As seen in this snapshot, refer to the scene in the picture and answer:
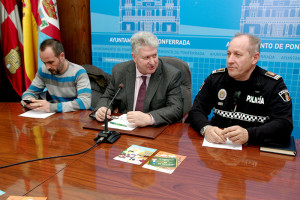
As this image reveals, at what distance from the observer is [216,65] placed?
273cm

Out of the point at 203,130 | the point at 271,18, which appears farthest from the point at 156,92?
the point at 271,18

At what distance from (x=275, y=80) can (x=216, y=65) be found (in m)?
1.19

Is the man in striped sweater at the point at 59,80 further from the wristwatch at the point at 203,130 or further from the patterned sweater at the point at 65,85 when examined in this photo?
the wristwatch at the point at 203,130

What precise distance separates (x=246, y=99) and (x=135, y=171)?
0.89 meters

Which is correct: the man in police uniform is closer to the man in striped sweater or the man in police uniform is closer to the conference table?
the conference table

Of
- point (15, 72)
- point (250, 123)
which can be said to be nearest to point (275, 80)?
point (250, 123)

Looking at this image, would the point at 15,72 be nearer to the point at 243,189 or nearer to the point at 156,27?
the point at 156,27

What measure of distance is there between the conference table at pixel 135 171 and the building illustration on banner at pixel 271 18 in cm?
159

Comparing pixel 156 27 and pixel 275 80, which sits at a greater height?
pixel 156 27

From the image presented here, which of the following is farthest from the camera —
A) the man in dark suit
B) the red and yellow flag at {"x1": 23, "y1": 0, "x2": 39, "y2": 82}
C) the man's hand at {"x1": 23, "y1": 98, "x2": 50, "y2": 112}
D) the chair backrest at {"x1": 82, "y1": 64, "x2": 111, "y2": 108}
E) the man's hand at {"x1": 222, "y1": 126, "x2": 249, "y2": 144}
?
the red and yellow flag at {"x1": 23, "y1": 0, "x2": 39, "y2": 82}

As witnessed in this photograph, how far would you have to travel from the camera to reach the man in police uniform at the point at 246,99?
1.43 meters

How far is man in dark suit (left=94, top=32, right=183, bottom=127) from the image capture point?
1812 millimetres

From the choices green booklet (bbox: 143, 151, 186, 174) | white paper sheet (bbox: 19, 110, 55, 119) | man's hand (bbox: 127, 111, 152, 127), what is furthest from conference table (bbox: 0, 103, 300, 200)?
white paper sheet (bbox: 19, 110, 55, 119)

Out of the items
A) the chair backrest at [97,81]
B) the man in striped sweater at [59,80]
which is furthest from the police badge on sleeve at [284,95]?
the chair backrest at [97,81]
